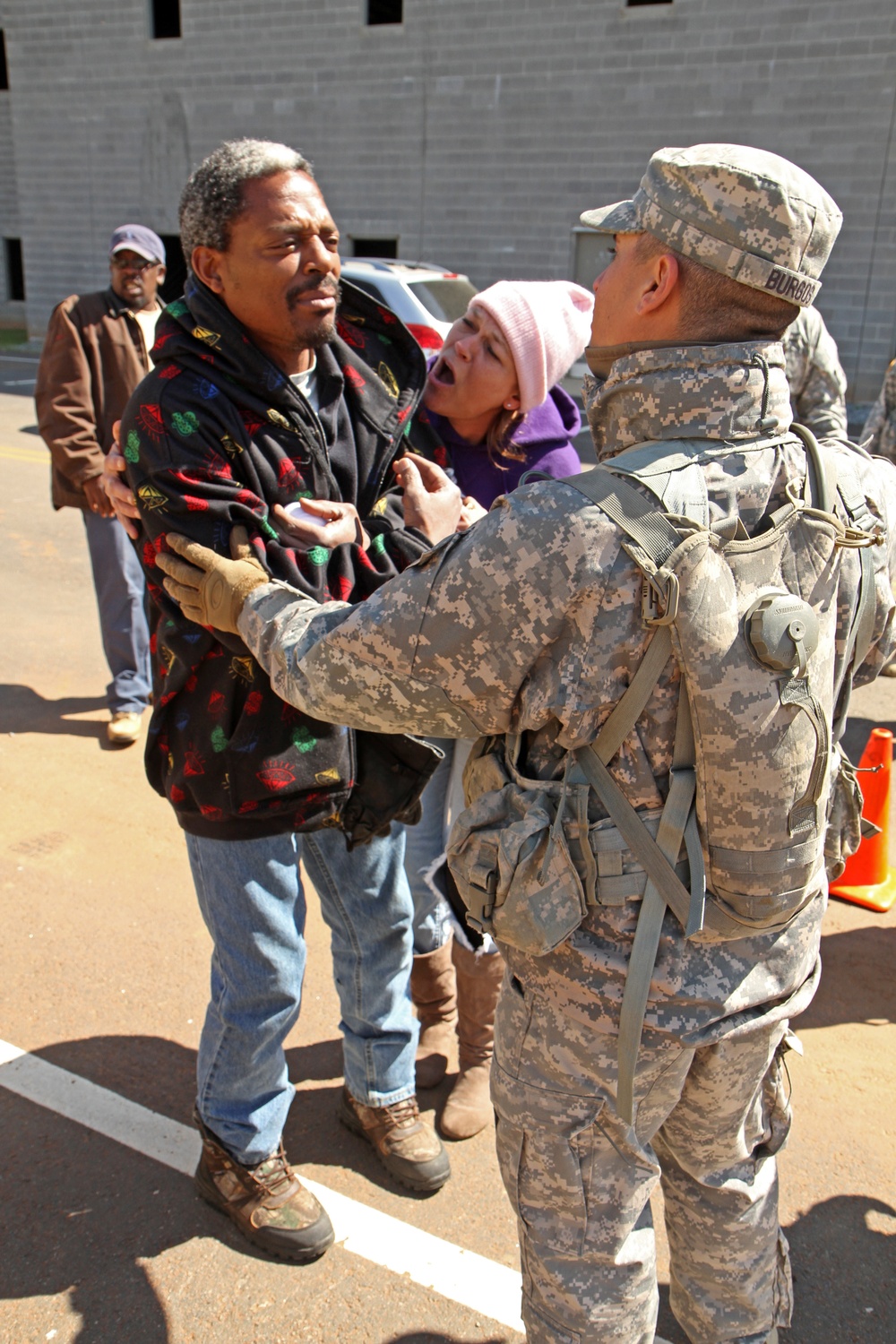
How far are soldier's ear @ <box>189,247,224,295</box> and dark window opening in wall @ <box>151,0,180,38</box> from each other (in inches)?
874

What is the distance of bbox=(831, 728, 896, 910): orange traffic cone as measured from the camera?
12.5ft

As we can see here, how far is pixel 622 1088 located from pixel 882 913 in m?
2.46

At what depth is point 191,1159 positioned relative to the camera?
2602 mm

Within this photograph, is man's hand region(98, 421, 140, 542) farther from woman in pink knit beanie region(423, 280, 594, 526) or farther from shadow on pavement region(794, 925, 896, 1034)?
shadow on pavement region(794, 925, 896, 1034)

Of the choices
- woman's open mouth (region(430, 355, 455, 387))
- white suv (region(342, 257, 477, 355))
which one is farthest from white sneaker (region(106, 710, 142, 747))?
white suv (region(342, 257, 477, 355))

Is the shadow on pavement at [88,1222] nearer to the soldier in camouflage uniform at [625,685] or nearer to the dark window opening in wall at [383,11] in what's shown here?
the soldier in camouflage uniform at [625,685]

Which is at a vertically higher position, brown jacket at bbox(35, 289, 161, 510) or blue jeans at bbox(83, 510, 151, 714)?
brown jacket at bbox(35, 289, 161, 510)

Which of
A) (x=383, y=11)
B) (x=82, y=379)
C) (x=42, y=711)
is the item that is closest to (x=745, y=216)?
(x=82, y=379)

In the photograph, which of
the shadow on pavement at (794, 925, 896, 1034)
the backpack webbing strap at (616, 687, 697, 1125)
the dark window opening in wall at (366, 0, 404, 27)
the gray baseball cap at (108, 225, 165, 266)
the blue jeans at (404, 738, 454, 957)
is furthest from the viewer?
the dark window opening in wall at (366, 0, 404, 27)

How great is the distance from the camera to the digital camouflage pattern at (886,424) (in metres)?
4.88

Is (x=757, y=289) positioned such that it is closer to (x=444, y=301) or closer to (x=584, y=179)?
(x=444, y=301)

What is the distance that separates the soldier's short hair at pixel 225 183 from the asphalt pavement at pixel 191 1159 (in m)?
2.13

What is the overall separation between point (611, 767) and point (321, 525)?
828mm

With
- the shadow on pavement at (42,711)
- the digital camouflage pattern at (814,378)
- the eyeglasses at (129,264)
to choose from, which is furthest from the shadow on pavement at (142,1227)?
the eyeglasses at (129,264)
